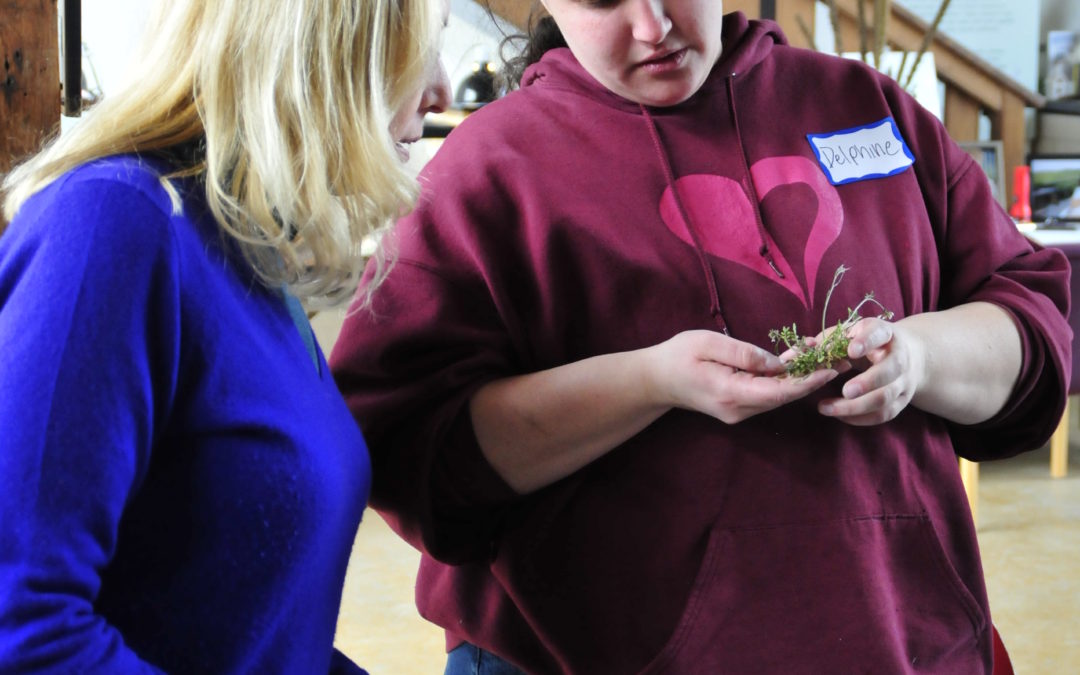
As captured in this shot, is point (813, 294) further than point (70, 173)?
Yes

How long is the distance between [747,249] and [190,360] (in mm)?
647

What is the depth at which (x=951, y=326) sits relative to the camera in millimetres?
1253

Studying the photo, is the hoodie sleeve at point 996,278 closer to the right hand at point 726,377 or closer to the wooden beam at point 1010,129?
the right hand at point 726,377

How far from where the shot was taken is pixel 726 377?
1124mm

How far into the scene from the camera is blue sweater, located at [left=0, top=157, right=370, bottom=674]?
0.76 meters

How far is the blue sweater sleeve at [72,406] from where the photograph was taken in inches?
29.7

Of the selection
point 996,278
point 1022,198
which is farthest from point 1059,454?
point 996,278

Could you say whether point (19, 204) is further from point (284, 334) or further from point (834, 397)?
point (834, 397)

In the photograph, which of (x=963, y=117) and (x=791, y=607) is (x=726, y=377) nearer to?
(x=791, y=607)

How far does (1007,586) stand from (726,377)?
102 inches

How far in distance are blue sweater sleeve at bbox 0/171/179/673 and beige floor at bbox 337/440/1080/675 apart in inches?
89.4

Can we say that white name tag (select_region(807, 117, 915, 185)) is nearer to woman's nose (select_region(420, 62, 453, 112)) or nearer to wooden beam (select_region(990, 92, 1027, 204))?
woman's nose (select_region(420, 62, 453, 112))

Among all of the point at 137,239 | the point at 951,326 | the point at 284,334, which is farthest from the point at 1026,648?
the point at 137,239

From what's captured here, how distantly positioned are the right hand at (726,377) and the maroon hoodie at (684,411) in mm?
91
